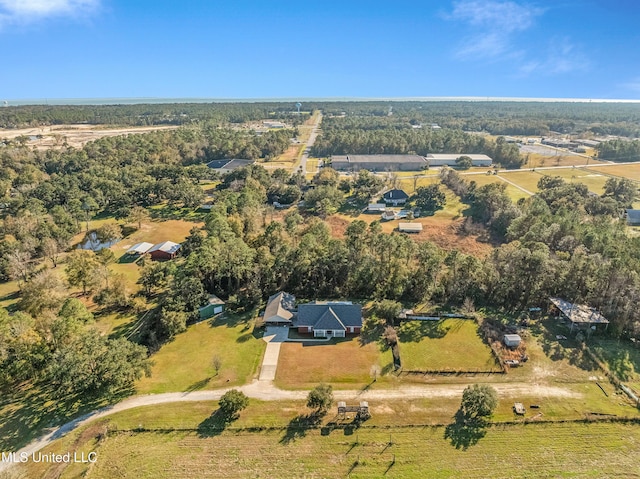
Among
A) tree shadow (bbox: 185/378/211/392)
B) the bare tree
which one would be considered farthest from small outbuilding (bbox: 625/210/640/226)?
tree shadow (bbox: 185/378/211/392)

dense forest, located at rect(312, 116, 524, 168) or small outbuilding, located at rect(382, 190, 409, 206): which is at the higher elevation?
dense forest, located at rect(312, 116, 524, 168)

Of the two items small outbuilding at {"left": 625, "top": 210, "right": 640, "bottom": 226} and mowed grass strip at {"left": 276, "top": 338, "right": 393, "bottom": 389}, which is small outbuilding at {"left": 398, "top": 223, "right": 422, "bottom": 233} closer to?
mowed grass strip at {"left": 276, "top": 338, "right": 393, "bottom": 389}

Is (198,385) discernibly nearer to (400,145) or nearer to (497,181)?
(497,181)

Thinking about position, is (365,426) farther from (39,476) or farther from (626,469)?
(39,476)

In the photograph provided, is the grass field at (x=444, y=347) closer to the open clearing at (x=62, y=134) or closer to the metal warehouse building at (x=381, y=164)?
the metal warehouse building at (x=381, y=164)

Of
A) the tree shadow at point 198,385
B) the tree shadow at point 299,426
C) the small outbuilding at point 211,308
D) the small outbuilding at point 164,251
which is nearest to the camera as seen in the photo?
the tree shadow at point 299,426

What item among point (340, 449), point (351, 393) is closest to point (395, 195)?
point (351, 393)

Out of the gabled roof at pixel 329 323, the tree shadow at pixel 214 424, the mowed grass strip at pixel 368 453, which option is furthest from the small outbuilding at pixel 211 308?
the mowed grass strip at pixel 368 453

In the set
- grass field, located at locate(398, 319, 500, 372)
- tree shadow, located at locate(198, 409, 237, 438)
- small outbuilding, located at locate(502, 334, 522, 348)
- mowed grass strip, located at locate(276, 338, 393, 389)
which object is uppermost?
small outbuilding, located at locate(502, 334, 522, 348)
